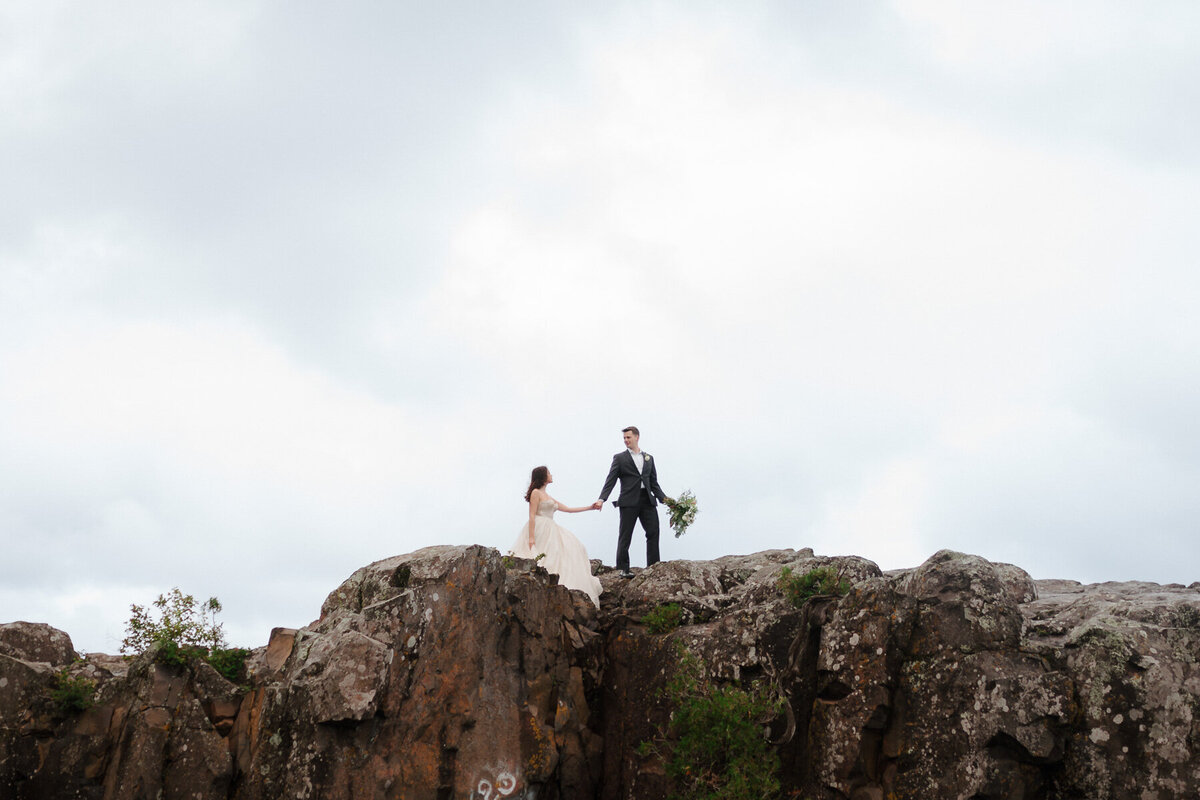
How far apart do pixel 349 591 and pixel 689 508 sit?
8.57 meters

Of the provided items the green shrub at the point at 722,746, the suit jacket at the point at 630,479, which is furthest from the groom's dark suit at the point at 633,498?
the green shrub at the point at 722,746

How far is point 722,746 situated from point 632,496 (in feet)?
25.8

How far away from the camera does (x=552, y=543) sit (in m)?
22.5

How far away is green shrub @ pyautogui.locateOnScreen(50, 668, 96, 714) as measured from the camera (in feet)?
61.6

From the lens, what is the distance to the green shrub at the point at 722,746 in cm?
1622

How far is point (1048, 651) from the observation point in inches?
617

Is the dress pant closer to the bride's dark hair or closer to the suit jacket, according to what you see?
the suit jacket

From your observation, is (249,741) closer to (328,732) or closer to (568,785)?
(328,732)

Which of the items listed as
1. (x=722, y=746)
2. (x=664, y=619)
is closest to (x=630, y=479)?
(x=664, y=619)


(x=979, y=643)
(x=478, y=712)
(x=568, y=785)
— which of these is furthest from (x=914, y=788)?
(x=478, y=712)

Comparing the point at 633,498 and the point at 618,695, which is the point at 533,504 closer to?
the point at 633,498

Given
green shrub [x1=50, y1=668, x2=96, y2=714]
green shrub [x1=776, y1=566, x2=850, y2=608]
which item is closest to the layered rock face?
green shrub [x1=50, y1=668, x2=96, y2=714]

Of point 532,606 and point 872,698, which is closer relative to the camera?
point 872,698

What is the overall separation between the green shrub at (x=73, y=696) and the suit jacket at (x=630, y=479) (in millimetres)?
11793
